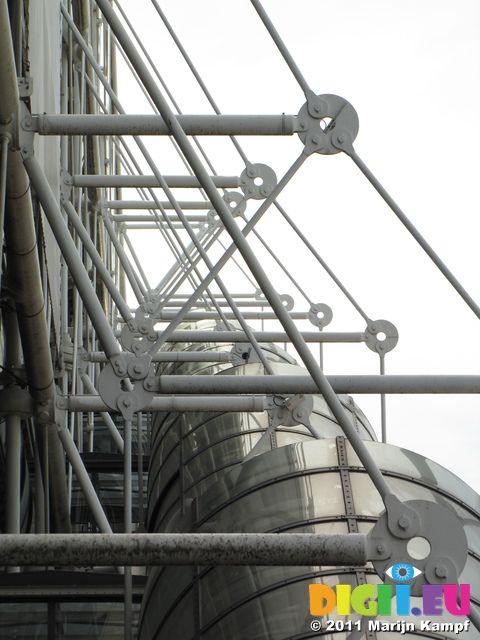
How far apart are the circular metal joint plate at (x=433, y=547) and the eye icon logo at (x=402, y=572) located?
11 mm

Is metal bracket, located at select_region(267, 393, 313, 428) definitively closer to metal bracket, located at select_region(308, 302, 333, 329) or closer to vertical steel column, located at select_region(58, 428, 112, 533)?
vertical steel column, located at select_region(58, 428, 112, 533)

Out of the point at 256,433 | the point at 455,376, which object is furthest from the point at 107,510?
the point at 455,376

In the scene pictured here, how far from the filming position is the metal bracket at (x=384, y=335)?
1379 centimetres

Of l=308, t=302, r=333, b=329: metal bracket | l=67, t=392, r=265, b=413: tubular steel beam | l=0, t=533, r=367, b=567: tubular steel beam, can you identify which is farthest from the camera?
l=308, t=302, r=333, b=329: metal bracket

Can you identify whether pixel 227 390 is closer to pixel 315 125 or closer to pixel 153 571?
pixel 315 125

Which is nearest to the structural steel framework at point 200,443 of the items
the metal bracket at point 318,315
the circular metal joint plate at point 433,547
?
the circular metal joint plate at point 433,547

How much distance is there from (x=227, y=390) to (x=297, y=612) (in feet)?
4.99

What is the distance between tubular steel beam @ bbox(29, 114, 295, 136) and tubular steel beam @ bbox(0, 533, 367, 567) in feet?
9.04

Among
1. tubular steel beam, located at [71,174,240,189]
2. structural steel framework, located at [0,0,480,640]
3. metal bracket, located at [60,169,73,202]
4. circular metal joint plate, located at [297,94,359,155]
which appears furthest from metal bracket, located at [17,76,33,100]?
metal bracket, located at [60,169,73,202]

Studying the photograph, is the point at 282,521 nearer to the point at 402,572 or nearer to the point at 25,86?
the point at 402,572

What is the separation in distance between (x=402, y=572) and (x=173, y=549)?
48.9 inches

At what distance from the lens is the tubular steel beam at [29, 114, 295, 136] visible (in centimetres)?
724

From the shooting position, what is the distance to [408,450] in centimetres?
881

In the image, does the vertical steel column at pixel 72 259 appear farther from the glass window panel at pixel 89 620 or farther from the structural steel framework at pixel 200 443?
the glass window panel at pixel 89 620
